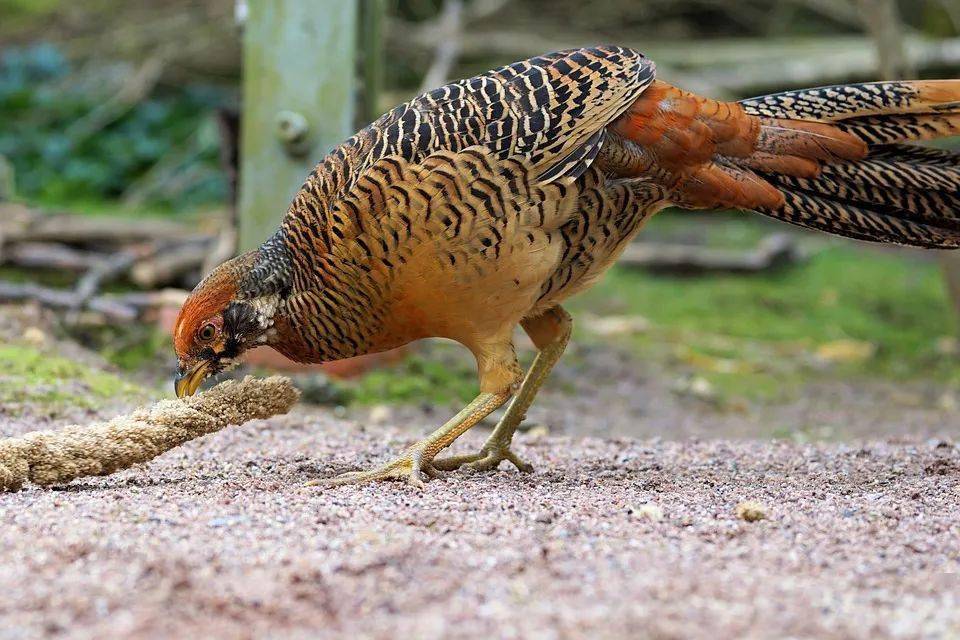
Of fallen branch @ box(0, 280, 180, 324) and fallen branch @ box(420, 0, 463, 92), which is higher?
fallen branch @ box(420, 0, 463, 92)

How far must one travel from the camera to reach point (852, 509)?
3.23 meters

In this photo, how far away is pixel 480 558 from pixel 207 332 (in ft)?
5.89

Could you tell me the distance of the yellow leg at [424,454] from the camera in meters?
3.72

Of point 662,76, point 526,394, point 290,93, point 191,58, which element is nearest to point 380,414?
point 526,394

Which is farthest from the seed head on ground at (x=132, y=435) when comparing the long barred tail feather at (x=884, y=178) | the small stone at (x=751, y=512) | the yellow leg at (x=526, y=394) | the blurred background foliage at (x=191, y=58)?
the blurred background foliage at (x=191, y=58)

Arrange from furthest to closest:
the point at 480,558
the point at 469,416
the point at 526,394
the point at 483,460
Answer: the point at 526,394
the point at 483,460
the point at 469,416
the point at 480,558

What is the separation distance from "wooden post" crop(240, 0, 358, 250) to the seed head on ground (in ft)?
8.27

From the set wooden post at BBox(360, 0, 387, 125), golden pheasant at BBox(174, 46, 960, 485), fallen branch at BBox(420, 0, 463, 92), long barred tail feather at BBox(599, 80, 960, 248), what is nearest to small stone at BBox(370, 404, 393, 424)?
golden pheasant at BBox(174, 46, 960, 485)

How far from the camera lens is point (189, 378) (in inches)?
157

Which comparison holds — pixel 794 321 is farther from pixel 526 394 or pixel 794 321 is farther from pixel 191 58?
pixel 191 58

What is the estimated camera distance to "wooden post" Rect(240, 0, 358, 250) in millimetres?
6168

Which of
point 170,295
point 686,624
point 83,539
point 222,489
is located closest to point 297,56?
point 170,295

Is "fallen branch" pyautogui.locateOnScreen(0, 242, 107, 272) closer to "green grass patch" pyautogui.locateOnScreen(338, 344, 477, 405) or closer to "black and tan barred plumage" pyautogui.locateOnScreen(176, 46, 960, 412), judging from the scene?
"green grass patch" pyautogui.locateOnScreen(338, 344, 477, 405)

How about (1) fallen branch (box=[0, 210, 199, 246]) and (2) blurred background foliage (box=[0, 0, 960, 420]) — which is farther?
(2) blurred background foliage (box=[0, 0, 960, 420])
